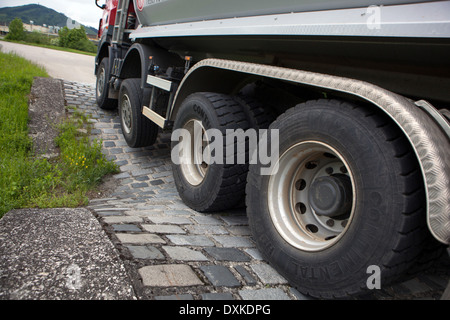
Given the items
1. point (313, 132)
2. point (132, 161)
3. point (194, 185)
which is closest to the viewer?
point (313, 132)

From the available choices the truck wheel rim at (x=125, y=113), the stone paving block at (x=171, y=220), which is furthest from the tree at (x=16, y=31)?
the stone paving block at (x=171, y=220)

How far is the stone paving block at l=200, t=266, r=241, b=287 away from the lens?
1928mm

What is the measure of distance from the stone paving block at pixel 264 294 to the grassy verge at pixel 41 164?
214 centimetres

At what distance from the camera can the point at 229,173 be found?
274 centimetres

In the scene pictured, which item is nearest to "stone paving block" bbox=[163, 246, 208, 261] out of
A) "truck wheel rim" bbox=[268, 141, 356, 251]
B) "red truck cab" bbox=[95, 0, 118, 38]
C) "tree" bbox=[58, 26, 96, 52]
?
"truck wheel rim" bbox=[268, 141, 356, 251]

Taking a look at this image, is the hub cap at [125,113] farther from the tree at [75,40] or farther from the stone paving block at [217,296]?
the tree at [75,40]

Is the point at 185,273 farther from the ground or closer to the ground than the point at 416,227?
closer to the ground

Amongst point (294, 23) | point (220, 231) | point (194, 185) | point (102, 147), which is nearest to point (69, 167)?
point (102, 147)

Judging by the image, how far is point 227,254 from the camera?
2.32 m

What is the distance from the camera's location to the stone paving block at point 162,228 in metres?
2.59

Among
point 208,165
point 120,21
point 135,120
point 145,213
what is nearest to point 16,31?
point 120,21
